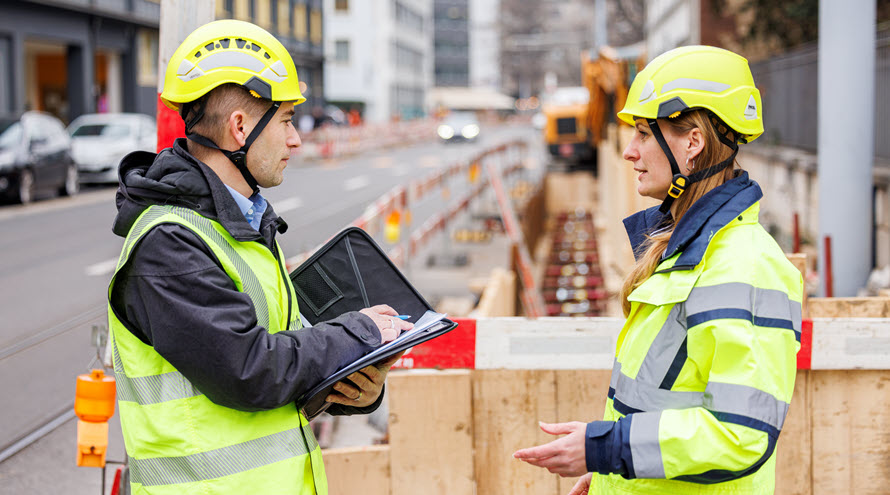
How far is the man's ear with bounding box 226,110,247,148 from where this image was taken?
2.21 meters

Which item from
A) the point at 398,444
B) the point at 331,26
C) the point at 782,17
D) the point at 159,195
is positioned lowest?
the point at 398,444

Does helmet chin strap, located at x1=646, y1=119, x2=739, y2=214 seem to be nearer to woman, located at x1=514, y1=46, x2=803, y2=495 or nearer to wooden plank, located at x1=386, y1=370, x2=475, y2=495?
woman, located at x1=514, y1=46, x2=803, y2=495

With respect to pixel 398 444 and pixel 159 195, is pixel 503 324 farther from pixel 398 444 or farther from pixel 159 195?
pixel 159 195

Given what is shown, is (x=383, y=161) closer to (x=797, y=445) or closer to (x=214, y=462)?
(x=797, y=445)

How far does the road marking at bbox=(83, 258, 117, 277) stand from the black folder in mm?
9659

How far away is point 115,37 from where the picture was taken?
3559 centimetres

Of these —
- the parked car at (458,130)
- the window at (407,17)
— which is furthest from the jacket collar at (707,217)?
the window at (407,17)

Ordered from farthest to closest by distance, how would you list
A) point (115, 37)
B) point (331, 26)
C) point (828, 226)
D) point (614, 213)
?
1. point (331, 26)
2. point (115, 37)
3. point (614, 213)
4. point (828, 226)

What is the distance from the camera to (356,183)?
87.2ft

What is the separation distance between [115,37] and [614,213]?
2787cm

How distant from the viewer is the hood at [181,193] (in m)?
2.11

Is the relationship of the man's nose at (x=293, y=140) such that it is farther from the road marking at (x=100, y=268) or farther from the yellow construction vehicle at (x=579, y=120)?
the yellow construction vehicle at (x=579, y=120)

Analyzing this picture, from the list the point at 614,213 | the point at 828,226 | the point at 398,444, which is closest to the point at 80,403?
the point at 398,444

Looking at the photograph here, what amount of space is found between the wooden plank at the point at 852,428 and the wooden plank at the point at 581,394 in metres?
0.75
